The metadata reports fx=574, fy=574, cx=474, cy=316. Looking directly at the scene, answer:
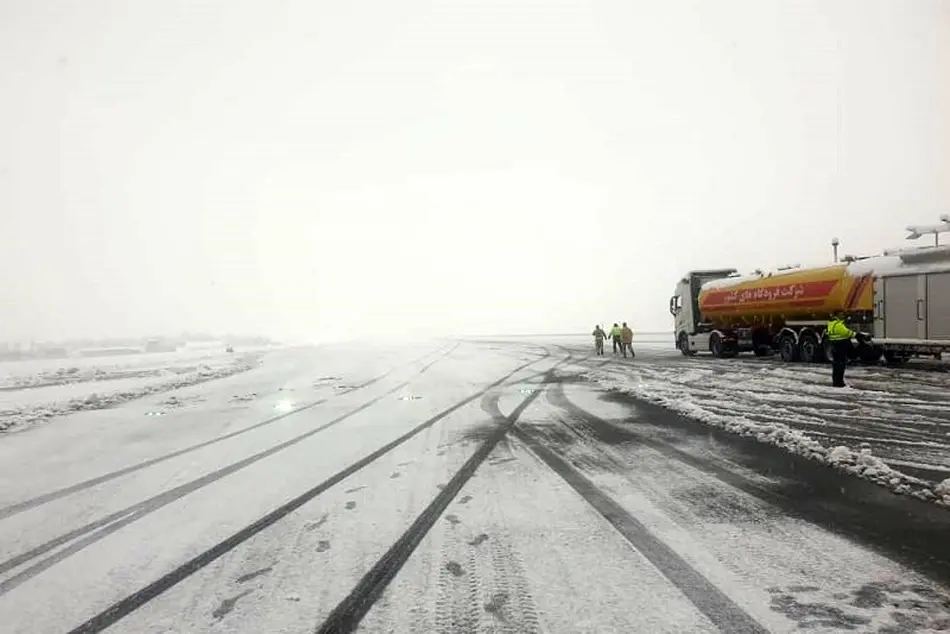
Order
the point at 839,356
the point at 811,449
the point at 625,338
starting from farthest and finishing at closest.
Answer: the point at 625,338, the point at 839,356, the point at 811,449

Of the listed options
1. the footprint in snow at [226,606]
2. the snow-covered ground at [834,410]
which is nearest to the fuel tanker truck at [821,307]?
the snow-covered ground at [834,410]

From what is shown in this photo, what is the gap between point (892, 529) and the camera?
15.3 feet

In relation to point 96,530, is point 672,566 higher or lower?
higher

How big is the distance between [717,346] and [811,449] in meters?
19.1

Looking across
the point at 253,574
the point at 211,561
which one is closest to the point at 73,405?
the point at 211,561

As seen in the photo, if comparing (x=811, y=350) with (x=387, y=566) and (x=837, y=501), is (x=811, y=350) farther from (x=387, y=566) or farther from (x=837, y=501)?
(x=387, y=566)

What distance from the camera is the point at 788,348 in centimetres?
2144

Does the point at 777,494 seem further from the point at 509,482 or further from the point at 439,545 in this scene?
the point at 439,545

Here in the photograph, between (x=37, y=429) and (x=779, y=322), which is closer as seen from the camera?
(x=37, y=429)

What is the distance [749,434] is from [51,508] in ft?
30.1

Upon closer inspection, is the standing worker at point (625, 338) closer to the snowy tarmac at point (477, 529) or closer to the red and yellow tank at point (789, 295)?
the red and yellow tank at point (789, 295)

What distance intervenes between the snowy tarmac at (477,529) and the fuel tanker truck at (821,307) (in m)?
7.05

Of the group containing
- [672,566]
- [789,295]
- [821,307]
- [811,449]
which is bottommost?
[672,566]

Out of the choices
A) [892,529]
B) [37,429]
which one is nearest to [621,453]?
[892,529]
